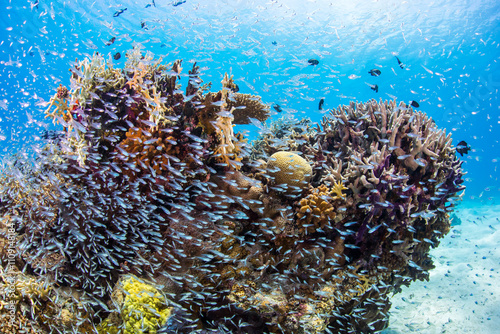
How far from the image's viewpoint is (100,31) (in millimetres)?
38969

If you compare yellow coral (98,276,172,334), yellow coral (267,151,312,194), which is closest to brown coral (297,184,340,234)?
yellow coral (267,151,312,194)

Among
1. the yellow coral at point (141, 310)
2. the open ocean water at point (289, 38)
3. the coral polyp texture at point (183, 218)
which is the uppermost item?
the open ocean water at point (289, 38)

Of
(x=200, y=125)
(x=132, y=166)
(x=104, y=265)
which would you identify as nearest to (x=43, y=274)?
(x=104, y=265)

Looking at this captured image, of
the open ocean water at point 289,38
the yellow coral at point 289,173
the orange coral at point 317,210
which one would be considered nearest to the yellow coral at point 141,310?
the orange coral at point 317,210

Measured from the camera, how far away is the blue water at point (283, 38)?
3353 cm

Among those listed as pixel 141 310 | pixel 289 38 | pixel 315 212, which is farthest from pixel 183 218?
pixel 289 38

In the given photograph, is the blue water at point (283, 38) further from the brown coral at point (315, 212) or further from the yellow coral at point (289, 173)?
the brown coral at point (315, 212)

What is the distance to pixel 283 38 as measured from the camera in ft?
140

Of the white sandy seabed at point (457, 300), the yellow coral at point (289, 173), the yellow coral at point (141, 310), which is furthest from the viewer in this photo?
the white sandy seabed at point (457, 300)

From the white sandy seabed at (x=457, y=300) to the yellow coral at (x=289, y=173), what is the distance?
22.5 ft

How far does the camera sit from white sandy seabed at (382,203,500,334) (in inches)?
329

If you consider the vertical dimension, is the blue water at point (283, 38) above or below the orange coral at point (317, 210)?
above

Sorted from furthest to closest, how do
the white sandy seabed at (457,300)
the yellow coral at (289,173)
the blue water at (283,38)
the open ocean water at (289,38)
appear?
the blue water at (283,38), the open ocean water at (289,38), the white sandy seabed at (457,300), the yellow coral at (289,173)

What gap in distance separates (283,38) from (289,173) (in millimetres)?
44187
